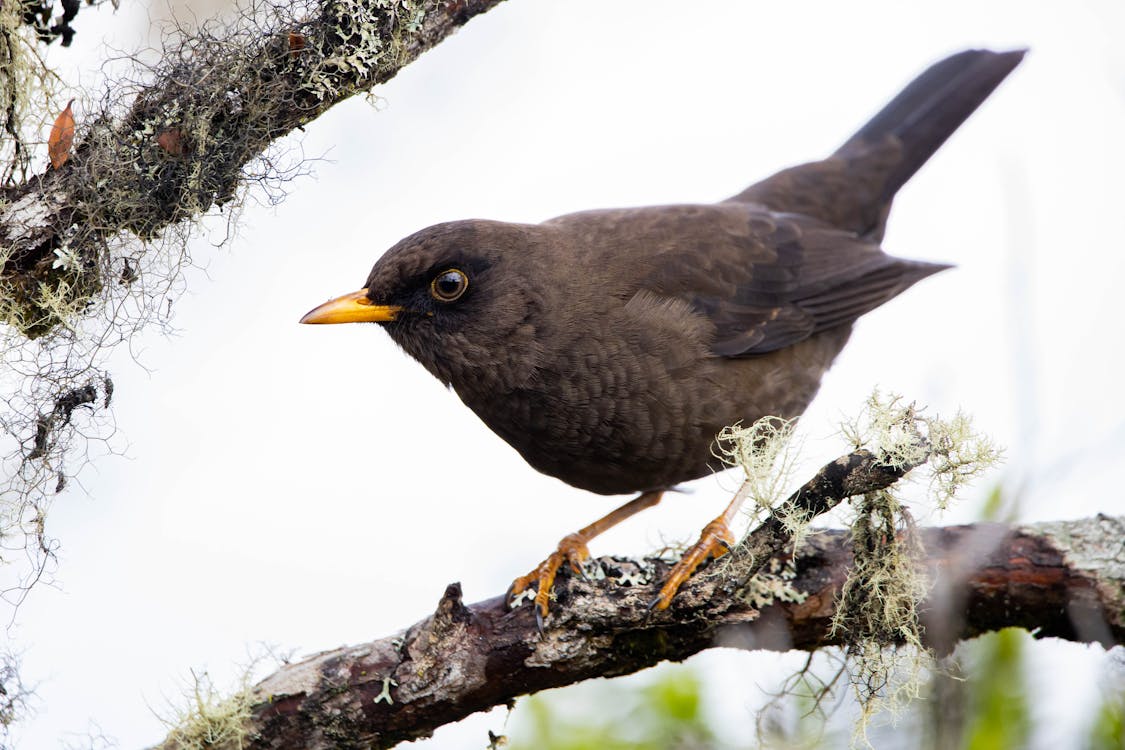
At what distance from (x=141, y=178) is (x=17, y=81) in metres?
0.45

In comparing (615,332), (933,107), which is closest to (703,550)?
(615,332)

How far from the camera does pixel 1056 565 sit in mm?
3754

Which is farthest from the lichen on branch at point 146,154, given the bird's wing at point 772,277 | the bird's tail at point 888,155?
the bird's tail at point 888,155

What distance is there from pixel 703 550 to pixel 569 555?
611 mm

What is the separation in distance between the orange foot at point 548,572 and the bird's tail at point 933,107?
3.19m

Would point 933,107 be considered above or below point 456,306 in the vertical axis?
above

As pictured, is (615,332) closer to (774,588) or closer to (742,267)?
(742,267)

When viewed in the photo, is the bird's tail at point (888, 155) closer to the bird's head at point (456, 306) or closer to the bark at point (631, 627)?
the bird's head at point (456, 306)

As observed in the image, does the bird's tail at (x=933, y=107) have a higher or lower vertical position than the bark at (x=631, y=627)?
higher

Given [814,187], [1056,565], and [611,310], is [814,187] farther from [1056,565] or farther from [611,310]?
[1056,565]

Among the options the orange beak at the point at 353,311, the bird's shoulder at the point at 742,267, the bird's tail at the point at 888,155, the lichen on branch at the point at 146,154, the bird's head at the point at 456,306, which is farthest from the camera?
the bird's tail at the point at 888,155

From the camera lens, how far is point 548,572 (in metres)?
4.04

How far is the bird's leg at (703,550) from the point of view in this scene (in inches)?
142

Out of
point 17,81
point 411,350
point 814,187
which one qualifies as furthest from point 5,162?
point 814,187
